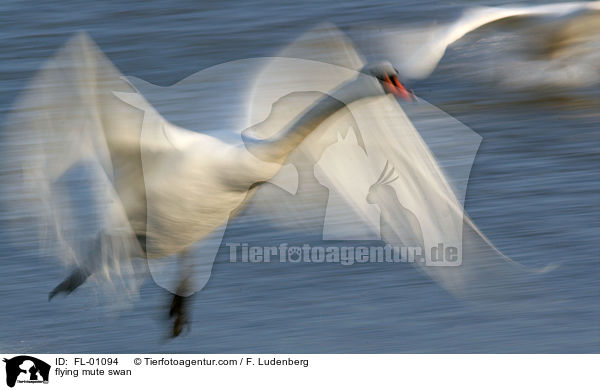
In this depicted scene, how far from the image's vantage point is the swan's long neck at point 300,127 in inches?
156

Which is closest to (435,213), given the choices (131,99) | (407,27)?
(131,99)

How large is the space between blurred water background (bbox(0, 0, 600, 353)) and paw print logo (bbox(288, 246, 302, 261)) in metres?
0.05

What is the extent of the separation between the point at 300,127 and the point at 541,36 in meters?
1.94

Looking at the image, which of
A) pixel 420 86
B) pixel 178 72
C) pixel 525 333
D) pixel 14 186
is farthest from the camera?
pixel 178 72

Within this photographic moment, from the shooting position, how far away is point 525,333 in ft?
12.9

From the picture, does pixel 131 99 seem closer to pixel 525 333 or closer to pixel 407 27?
pixel 525 333

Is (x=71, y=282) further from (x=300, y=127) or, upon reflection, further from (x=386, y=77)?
(x=386, y=77)

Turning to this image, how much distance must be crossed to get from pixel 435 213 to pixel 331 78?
662 mm

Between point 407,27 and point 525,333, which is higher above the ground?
point 407,27

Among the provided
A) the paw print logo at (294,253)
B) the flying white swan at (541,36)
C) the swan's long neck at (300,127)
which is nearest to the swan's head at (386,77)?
the swan's long neck at (300,127)

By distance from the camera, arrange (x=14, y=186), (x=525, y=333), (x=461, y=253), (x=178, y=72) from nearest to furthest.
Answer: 1. (x=525, y=333)
2. (x=461, y=253)
3. (x=14, y=186)
4. (x=178, y=72)

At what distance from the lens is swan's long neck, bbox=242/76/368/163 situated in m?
3.96
